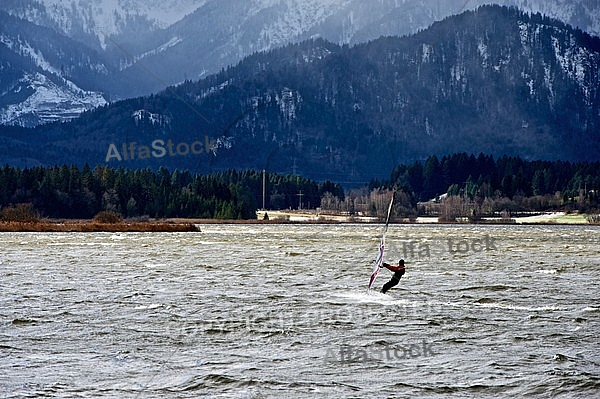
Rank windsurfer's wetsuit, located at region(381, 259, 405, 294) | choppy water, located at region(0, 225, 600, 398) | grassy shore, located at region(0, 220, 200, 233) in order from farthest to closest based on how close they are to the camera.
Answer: grassy shore, located at region(0, 220, 200, 233) < windsurfer's wetsuit, located at region(381, 259, 405, 294) < choppy water, located at region(0, 225, 600, 398)

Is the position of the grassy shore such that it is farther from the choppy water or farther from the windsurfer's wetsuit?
the windsurfer's wetsuit

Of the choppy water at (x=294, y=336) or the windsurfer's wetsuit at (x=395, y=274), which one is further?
the windsurfer's wetsuit at (x=395, y=274)

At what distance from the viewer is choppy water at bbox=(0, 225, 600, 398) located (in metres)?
24.1

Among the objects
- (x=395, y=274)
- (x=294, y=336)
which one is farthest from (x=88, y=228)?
(x=294, y=336)

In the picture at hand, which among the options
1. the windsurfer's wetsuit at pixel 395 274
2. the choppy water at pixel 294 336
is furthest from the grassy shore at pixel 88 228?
the windsurfer's wetsuit at pixel 395 274

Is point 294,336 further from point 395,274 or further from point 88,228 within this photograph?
point 88,228

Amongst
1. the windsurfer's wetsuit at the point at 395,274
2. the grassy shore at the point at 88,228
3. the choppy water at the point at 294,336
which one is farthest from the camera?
the grassy shore at the point at 88,228

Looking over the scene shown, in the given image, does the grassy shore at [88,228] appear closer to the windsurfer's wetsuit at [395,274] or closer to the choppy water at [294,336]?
the choppy water at [294,336]

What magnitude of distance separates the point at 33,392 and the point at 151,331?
9196 mm

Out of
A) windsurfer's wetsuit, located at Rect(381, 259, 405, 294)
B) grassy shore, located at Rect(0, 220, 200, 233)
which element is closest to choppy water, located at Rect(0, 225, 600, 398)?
windsurfer's wetsuit, located at Rect(381, 259, 405, 294)

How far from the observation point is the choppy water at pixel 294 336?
2412 cm

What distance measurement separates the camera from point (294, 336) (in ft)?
103

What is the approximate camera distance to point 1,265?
6569 cm

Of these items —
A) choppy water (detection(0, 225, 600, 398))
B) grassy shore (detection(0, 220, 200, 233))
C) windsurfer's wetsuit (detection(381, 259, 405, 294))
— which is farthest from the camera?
grassy shore (detection(0, 220, 200, 233))
